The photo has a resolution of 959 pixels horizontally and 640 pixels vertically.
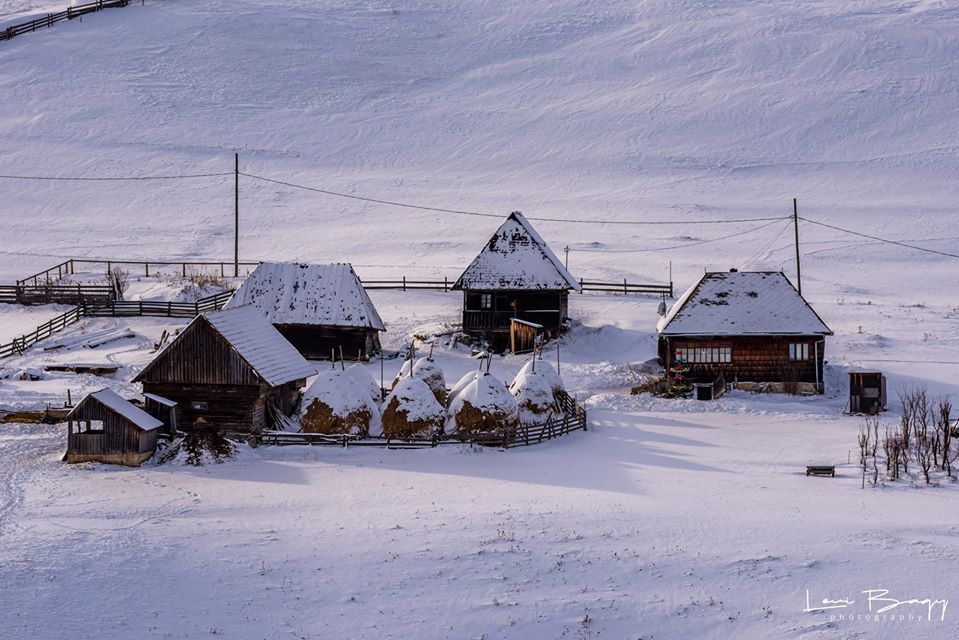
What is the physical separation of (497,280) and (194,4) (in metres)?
82.6

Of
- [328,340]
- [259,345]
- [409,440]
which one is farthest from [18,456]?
[328,340]

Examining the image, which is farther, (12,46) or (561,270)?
(12,46)

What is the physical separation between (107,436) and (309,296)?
14090mm

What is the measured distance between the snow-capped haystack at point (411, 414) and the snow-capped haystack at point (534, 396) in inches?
89.2

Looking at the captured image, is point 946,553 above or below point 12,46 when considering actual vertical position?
below

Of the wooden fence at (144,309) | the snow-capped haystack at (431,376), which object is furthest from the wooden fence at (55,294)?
the snow-capped haystack at (431,376)

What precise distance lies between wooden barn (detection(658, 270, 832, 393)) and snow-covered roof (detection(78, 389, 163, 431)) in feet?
53.5

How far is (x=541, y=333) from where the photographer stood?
43094 mm

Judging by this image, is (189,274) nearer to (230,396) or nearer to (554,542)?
(230,396)

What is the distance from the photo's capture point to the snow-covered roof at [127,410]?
2916 centimetres

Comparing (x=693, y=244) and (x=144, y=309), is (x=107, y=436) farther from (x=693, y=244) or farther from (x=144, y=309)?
(x=693, y=244)

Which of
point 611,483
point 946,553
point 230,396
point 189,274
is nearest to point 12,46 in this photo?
point 189,274

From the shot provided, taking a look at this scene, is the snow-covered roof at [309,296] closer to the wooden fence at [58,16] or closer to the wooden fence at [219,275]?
the wooden fence at [219,275]

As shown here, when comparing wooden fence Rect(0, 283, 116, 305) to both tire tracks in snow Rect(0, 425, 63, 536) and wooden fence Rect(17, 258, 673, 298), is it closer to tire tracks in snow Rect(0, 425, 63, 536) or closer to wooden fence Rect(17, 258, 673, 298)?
wooden fence Rect(17, 258, 673, 298)
